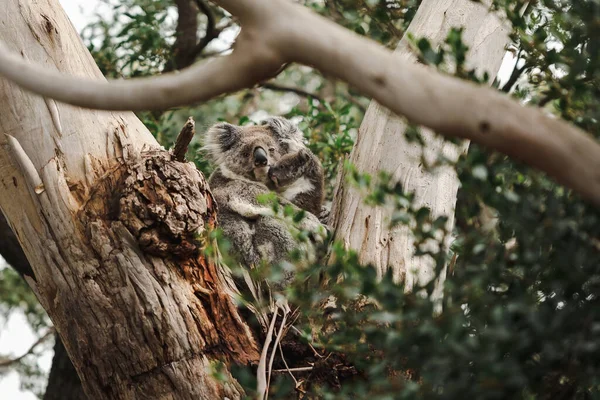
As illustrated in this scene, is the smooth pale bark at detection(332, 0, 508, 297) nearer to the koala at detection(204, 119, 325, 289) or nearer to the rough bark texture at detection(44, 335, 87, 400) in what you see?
the koala at detection(204, 119, 325, 289)

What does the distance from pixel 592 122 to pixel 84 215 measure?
227cm

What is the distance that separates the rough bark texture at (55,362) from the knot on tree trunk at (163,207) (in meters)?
2.28

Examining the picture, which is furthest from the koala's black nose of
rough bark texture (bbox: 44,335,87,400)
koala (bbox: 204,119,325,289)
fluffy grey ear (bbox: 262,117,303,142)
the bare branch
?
rough bark texture (bbox: 44,335,87,400)

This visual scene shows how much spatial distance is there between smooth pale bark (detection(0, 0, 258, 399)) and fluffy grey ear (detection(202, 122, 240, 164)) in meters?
2.31

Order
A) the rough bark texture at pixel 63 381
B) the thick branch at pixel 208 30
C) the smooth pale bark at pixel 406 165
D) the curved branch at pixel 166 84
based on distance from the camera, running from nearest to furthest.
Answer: the curved branch at pixel 166 84, the smooth pale bark at pixel 406 165, the rough bark texture at pixel 63 381, the thick branch at pixel 208 30

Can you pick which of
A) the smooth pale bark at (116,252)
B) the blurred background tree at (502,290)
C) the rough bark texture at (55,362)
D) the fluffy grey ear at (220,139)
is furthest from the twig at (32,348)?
the blurred background tree at (502,290)

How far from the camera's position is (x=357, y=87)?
2062mm

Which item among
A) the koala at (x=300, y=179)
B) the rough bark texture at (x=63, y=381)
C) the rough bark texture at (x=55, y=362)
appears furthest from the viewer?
the koala at (x=300, y=179)

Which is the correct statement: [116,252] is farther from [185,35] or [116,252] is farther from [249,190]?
[185,35]

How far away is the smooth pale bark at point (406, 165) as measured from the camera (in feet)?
13.3

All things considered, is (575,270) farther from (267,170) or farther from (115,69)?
(115,69)

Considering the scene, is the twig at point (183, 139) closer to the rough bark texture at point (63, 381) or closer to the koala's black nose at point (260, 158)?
the koala's black nose at point (260, 158)

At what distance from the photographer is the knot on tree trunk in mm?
3555

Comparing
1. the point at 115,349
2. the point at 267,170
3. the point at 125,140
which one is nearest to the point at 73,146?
the point at 125,140
